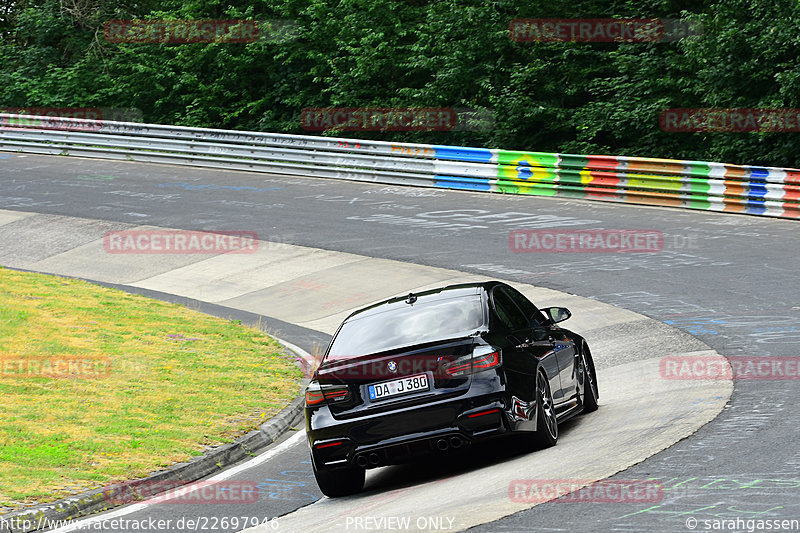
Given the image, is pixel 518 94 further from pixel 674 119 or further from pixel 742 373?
pixel 742 373

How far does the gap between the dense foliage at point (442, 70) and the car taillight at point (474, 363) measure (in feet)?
54.2

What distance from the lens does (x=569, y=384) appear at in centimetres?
966

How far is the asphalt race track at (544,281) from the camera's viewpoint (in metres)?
6.86

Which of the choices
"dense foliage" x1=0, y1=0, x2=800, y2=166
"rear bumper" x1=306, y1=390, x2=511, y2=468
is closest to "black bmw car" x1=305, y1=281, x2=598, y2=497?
"rear bumper" x1=306, y1=390, x2=511, y2=468

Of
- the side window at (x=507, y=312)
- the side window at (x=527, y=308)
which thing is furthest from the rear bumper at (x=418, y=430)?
the side window at (x=527, y=308)

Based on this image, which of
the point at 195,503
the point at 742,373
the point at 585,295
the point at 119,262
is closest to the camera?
the point at 195,503

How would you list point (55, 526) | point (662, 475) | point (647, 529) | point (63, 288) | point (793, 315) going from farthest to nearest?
point (63, 288)
point (793, 315)
point (55, 526)
point (662, 475)
point (647, 529)

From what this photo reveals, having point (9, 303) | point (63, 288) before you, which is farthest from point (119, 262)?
point (9, 303)

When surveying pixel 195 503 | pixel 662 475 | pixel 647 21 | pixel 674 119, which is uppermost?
pixel 647 21

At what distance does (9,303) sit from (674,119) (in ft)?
56.9

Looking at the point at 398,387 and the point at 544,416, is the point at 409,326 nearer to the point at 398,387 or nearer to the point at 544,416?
the point at 398,387

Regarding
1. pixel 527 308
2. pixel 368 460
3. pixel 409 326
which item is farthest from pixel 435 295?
pixel 368 460

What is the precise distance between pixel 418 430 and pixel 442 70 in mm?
23902

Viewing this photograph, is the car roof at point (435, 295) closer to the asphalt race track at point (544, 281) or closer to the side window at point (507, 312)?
the side window at point (507, 312)
